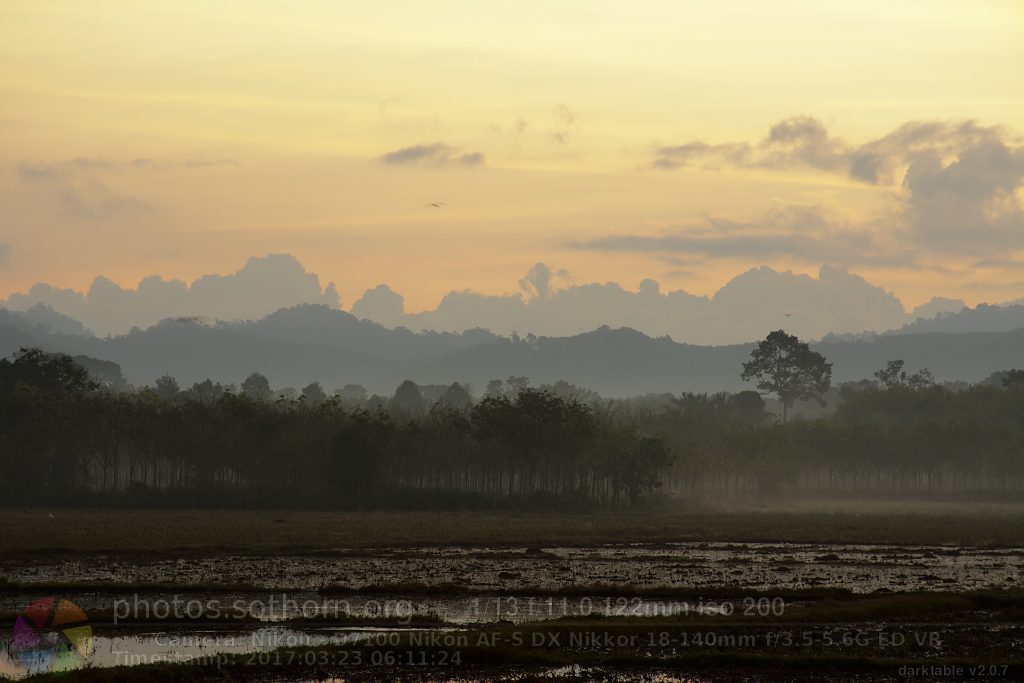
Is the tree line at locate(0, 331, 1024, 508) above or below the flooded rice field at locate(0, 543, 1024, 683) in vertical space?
above

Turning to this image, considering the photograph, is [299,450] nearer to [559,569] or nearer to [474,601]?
→ [559,569]

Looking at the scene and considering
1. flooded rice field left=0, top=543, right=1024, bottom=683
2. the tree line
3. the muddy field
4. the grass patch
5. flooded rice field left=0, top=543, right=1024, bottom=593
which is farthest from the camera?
the tree line

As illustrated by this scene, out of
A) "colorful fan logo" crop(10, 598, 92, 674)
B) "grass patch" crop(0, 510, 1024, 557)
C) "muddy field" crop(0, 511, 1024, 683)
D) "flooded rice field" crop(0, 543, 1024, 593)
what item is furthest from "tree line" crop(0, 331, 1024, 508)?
"colorful fan logo" crop(10, 598, 92, 674)

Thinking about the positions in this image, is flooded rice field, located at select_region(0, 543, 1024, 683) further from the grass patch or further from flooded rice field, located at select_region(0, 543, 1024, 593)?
the grass patch

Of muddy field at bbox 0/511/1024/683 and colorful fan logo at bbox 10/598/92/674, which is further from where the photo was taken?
colorful fan logo at bbox 10/598/92/674

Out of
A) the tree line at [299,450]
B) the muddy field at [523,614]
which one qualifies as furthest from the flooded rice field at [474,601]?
the tree line at [299,450]

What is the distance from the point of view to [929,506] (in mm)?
146000

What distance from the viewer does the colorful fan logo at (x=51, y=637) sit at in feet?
121

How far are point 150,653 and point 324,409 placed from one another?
102237 millimetres

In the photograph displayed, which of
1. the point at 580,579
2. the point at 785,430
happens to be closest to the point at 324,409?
the point at 785,430

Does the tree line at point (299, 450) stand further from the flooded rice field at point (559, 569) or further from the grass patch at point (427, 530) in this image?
the flooded rice field at point (559, 569)

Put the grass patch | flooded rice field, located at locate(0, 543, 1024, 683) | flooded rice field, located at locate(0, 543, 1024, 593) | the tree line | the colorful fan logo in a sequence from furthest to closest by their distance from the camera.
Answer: the tree line
the grass patch
flooded rice field, located at locate(0, 543, 1024, 593)
flooded rice field, located at locate(0, 543, 1024, 683)
the colorful fan logo

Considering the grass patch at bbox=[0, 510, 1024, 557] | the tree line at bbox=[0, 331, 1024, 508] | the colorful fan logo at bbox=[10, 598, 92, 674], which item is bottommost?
the grass patch at bbox=[0, 510, 1024, 557]

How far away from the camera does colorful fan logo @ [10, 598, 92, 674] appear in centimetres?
3675
